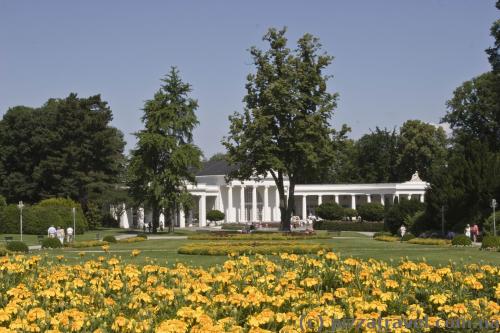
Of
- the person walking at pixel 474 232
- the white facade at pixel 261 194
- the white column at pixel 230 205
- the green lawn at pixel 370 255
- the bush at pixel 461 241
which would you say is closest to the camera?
the green lawn at pixel 370 255

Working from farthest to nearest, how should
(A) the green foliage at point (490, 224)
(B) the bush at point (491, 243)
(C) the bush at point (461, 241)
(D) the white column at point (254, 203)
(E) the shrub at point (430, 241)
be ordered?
(D) the white column at point (254, 203), (A) the green foliage at point (490, 224), (E) the shrub at point (430, 241), (C) the bush at point (461, 241), (B) the bush at point (491, 243)

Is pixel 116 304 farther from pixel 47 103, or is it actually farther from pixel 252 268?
pixel 47 103

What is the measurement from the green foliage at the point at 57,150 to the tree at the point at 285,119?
1016 inches

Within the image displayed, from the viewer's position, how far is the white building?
337ft

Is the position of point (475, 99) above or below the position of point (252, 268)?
above

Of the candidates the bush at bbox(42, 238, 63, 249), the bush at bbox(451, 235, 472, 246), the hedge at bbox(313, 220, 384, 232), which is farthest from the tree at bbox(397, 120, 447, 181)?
the bush at bbox(42, 238, 63, 249)

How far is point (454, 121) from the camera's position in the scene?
237 feet

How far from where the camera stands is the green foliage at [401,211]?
56875mm

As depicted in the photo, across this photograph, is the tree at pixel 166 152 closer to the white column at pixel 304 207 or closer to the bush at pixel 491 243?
the bush at pixel 491 243

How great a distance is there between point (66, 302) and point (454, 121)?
215 feet

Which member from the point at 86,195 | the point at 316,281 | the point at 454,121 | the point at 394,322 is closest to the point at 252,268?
the point at 316,281

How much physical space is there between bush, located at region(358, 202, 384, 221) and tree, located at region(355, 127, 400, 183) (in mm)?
26622

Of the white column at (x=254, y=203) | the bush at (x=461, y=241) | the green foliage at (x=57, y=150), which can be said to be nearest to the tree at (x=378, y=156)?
the white column at (x=254, y=203)

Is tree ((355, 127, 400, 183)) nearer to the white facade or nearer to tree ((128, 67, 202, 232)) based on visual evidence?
the white facade
